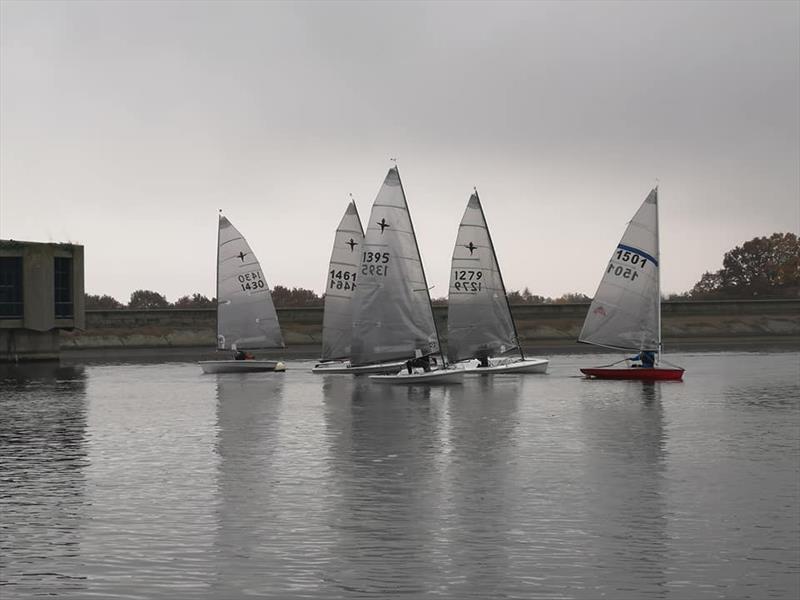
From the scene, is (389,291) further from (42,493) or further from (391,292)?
(42,493)

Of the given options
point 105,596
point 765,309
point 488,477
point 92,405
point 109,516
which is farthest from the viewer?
point 765,309

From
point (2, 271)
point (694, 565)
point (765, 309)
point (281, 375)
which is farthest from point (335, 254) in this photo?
point (765, 309)

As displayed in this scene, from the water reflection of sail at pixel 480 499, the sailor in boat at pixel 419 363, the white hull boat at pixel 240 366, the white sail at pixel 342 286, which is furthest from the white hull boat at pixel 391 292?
the white hull boat at pixel 240 366

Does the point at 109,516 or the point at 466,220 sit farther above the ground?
the point at 466,220

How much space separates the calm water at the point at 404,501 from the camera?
21.2 meters

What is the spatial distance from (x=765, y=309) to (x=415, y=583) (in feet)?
490

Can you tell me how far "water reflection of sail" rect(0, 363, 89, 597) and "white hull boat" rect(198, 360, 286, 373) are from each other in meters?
26.3

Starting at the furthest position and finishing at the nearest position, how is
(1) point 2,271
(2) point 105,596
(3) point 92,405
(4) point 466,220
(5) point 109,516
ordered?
(1) point 2,271 → (4) point 466,220 → (3) point 92,405 → (5) point 109,516 → (2) point 105,596

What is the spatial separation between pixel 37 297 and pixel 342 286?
47.9 meters

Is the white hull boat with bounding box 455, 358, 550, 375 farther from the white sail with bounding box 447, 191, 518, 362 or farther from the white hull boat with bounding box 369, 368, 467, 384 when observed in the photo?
the white hull boat with bounding box 369, 368, 467, 384

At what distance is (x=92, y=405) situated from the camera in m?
62.0

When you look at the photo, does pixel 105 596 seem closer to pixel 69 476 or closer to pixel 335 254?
pixel 69 476

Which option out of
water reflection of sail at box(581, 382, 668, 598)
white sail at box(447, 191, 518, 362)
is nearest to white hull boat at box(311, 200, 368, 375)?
white sail at box(447, 191, 518, 362)

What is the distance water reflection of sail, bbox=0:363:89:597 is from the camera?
71.5ft
